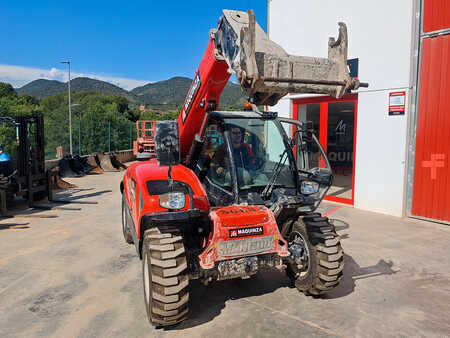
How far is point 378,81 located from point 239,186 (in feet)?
20.3

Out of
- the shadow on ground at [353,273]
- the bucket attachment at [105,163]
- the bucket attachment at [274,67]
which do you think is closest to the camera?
the bucket attachment at [274,67]

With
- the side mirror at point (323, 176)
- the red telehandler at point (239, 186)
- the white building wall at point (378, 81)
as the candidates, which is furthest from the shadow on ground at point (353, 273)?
the white building wall at point (378, 81)

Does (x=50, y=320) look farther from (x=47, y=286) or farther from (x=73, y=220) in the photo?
(x=73, y=220)

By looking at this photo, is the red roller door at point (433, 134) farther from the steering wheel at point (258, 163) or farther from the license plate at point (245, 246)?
the license plate at point (245, 246)

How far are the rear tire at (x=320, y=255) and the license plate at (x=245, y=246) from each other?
607mm

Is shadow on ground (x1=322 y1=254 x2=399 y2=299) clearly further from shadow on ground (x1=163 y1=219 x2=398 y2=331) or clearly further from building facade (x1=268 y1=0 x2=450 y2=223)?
building facade (x1=268 y1=0 x2=450 y2=223)

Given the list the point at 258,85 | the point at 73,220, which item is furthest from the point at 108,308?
the point at 73,220

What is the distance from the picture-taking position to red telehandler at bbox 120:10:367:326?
3422 millimetres

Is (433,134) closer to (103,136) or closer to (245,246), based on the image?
(245,246)

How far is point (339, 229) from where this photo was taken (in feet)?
24.0

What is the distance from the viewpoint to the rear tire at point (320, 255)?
12.9ft

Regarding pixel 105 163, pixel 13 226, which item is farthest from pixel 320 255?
pixel 105 163

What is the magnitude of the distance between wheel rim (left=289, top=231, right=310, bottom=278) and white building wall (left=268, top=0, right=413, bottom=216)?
508 centimetres

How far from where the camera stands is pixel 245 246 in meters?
3.63
